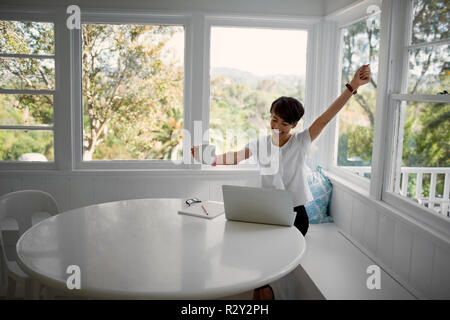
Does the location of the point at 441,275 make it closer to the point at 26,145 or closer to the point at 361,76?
the point at 361,76

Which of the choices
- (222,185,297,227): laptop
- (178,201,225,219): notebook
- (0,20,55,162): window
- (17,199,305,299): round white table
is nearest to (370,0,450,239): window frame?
(222,185,297,227): laptop

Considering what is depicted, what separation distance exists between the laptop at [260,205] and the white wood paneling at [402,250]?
707 mm

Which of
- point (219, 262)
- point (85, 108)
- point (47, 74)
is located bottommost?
point (219, 262)

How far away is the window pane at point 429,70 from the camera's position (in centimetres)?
221

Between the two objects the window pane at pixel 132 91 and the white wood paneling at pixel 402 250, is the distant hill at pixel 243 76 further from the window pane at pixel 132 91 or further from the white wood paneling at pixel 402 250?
the white wood paneling at pixel 402 250

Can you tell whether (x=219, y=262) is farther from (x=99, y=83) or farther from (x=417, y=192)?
(x=99, y=83)

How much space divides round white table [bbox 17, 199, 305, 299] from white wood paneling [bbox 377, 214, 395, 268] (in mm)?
802

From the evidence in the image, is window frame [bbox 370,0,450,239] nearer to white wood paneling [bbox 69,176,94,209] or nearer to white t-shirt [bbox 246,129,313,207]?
white t-shirt [bbox 246,129,313,207]

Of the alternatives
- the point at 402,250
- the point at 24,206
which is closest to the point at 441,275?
the point at 402,250

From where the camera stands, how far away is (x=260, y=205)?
6.95 ft

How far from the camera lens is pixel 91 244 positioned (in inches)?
72.6

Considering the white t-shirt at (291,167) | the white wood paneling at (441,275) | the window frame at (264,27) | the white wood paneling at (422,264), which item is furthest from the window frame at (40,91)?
the white wood paneling at (441,275)
